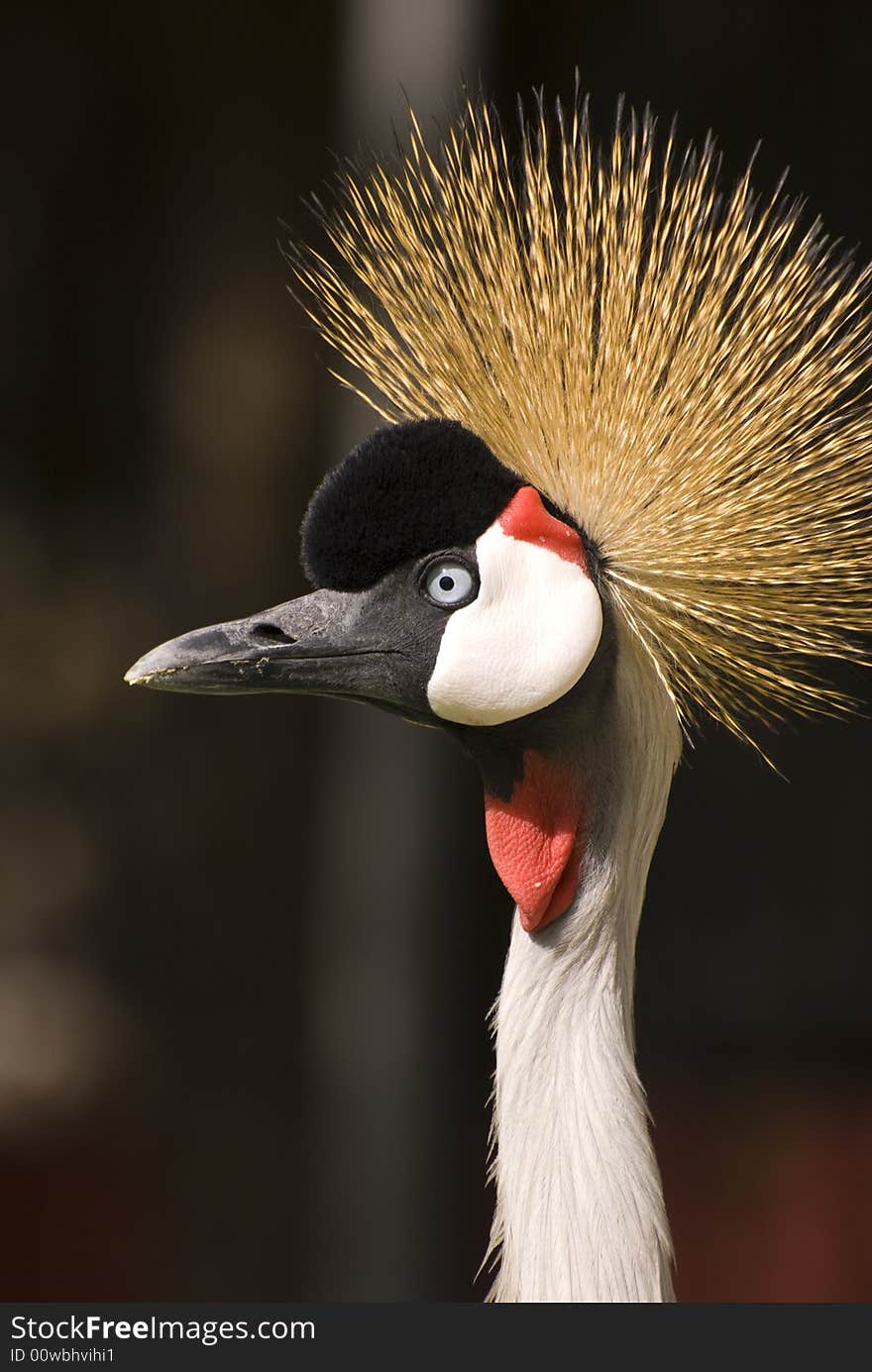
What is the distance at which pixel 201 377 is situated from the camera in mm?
2348

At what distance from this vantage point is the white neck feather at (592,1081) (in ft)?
2.95

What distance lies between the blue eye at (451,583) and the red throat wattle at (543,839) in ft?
0.34

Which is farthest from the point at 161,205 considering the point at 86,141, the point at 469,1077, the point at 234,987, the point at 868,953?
the point at 868,953

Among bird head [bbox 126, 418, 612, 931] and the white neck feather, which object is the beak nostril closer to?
bird head [bbox 126, 418, 612, 931]

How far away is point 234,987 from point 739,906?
799mm

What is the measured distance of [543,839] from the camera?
36.4 inches

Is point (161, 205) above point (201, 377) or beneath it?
above

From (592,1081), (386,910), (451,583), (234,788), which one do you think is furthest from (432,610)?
(234,788)

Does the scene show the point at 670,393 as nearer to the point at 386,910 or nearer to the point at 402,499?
the point at 402,499

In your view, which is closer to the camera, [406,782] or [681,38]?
[406,782]

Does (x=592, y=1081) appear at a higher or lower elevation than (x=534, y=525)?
lower

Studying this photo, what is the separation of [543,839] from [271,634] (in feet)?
0.66

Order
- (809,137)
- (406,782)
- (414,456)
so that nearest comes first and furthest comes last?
(414,456)
(406,782)
(809,137)

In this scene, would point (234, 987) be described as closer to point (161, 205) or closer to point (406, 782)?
point (406, 782)
